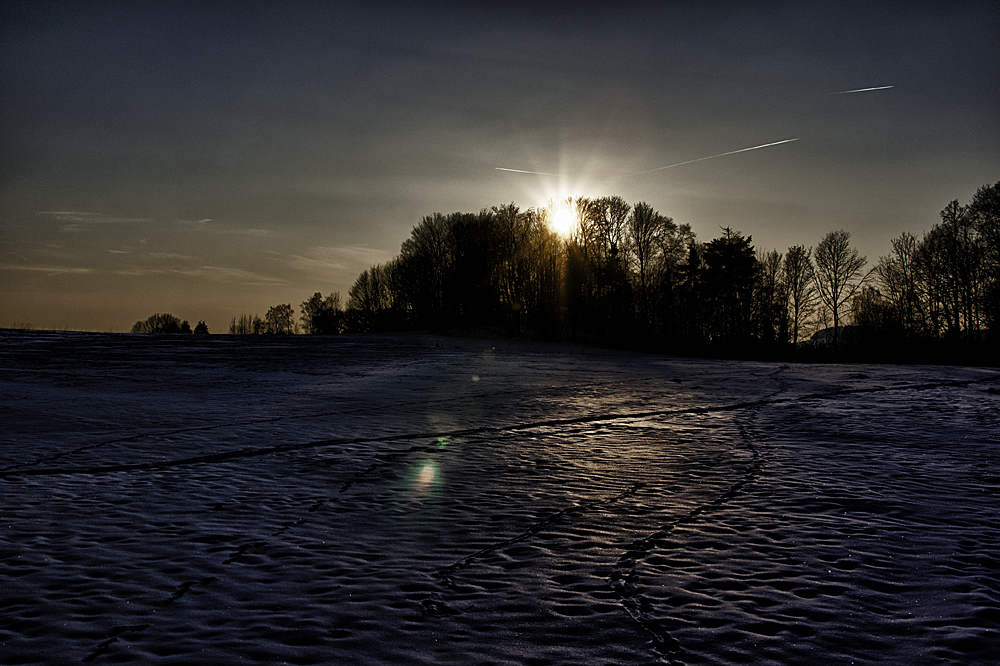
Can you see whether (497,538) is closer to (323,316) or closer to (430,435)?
(430,435)

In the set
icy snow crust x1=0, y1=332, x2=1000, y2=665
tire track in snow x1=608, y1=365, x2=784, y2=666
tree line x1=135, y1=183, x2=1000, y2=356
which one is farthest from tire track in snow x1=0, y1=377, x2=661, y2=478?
tree line x1=135, y1=183, x2=1000, y2=356

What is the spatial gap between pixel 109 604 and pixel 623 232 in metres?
47.0

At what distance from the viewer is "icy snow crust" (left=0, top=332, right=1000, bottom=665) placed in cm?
222

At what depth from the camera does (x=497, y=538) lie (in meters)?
3.32

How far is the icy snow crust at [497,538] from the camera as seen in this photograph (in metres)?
2.22

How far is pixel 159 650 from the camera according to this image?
2.10 meters

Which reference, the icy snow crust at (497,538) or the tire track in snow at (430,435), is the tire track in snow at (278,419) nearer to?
the icy snow crust at (497,538)

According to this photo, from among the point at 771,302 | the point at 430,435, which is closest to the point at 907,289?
the point at 771,302

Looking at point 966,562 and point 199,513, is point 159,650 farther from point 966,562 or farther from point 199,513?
point 966,562

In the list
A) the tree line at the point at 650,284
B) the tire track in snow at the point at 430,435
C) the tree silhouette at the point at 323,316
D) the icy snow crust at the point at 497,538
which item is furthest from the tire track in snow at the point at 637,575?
the tree silhouette at the point at 323,316

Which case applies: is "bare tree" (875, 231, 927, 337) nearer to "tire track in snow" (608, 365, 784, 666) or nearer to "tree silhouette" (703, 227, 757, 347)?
"tree silhouette" (703, 227, 757, 347)

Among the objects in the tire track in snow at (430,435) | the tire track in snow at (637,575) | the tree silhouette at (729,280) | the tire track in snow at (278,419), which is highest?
the tree silhouette at (729,280)

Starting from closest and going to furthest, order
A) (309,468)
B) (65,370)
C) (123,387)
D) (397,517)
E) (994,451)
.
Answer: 1. (397,517)
2. (309,468)
3. (994,451)
4. (123,387)
5. (65,370)

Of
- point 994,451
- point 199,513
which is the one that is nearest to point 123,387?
point 199,513
